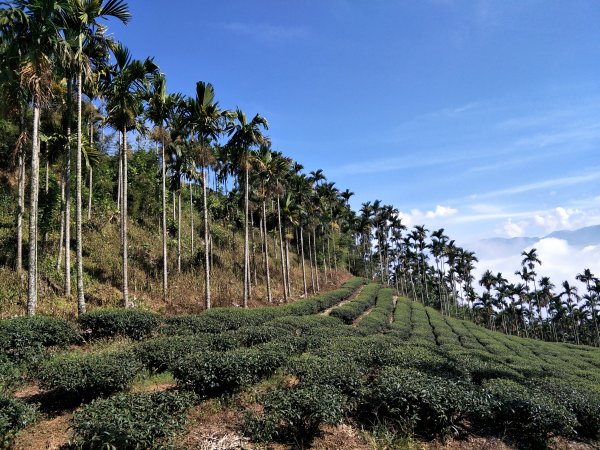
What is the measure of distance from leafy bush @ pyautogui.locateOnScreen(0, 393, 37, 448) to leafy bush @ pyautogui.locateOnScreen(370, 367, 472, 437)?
245 inches

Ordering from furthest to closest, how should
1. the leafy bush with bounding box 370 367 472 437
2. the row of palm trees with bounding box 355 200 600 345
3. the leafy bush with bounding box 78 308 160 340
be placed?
the row of palm trees with bounding box 355 200 600 345
the leafy bush with bounding box 78 308 160 340
the leafy bush with bounding box 370 367 472 437

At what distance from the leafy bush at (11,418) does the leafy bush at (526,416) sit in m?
8.23

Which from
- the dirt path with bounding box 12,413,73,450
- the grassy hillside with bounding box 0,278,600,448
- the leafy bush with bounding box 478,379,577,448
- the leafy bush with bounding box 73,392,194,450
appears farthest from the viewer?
the leafy bush with bounding box 478,379,577,448

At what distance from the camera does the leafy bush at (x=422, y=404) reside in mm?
7148

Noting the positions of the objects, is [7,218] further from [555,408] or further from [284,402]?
[555,408]

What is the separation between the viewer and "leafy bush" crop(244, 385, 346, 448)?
6371 mm

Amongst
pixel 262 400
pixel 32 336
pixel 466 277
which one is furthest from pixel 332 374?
pixel 466 277

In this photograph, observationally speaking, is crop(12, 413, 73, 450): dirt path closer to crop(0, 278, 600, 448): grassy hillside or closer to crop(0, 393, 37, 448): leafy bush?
crop(0, 278, 600, 448): grassy hillside

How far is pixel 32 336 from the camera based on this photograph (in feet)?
34.5

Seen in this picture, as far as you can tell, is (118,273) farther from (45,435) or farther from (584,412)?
(584,412)

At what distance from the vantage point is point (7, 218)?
24.0 metres

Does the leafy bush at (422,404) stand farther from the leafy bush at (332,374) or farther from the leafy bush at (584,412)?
the leafy bush at (584,412)

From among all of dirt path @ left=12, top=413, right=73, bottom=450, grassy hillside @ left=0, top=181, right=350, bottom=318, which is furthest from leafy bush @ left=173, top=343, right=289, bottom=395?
grassy hillside @ left=0, top=181, right=350, bottom=318

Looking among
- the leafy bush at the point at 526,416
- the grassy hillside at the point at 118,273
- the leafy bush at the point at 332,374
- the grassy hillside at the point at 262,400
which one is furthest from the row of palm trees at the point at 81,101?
the leafy bush at the point at 526,416
